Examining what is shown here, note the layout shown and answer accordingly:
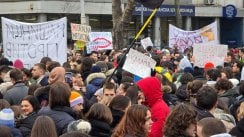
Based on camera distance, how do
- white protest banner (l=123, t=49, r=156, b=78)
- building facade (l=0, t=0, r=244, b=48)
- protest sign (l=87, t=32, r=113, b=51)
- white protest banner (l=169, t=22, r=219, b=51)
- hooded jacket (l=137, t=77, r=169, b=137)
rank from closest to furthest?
hooded jacket (l=137, t=77, r=169, b=137) → white protest banner (l=123, t=49, r=156, b=78) → protest sign (l=87, t=32, r=113, b=51) → white protest banner (l=169, t=22, r=219, b=51) → building facade (l=0, t=0, r=244, b=48)

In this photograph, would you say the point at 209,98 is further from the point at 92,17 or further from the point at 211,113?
the point at 92,17

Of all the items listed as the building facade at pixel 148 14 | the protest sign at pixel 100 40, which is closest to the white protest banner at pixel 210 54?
the protest sign at pixel 100 40

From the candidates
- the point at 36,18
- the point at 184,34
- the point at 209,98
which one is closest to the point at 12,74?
the point at 209,98

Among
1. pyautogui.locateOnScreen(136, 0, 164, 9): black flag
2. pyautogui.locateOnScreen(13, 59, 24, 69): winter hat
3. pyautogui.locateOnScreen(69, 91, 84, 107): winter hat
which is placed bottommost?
pyautogui.locateOnScreen(69, 91, 84, 107): winter hat

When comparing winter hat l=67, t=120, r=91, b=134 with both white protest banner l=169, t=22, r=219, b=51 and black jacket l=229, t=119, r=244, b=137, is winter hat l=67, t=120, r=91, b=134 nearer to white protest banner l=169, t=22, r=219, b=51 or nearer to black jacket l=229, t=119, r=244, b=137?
black jacket l=229, t=119, r=244, b=137

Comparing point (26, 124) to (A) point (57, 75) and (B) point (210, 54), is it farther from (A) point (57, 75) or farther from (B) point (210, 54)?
(B) point (210, 54)

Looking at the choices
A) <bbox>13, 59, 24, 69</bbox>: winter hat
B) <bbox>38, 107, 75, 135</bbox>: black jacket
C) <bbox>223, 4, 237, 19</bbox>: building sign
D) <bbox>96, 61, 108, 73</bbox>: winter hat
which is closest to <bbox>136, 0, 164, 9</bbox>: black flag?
<bbox>96, 61, 108, 73</bbox>: winter hat

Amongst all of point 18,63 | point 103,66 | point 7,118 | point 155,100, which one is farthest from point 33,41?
point 7,118

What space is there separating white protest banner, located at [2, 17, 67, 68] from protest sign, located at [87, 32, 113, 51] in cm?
479

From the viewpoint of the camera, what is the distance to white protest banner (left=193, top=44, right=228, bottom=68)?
1398 centimetres

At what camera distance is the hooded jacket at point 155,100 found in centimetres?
709

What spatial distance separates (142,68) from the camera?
8766mm

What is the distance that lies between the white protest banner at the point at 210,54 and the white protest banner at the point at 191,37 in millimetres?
4409

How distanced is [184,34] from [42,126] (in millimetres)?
Result: 15348
